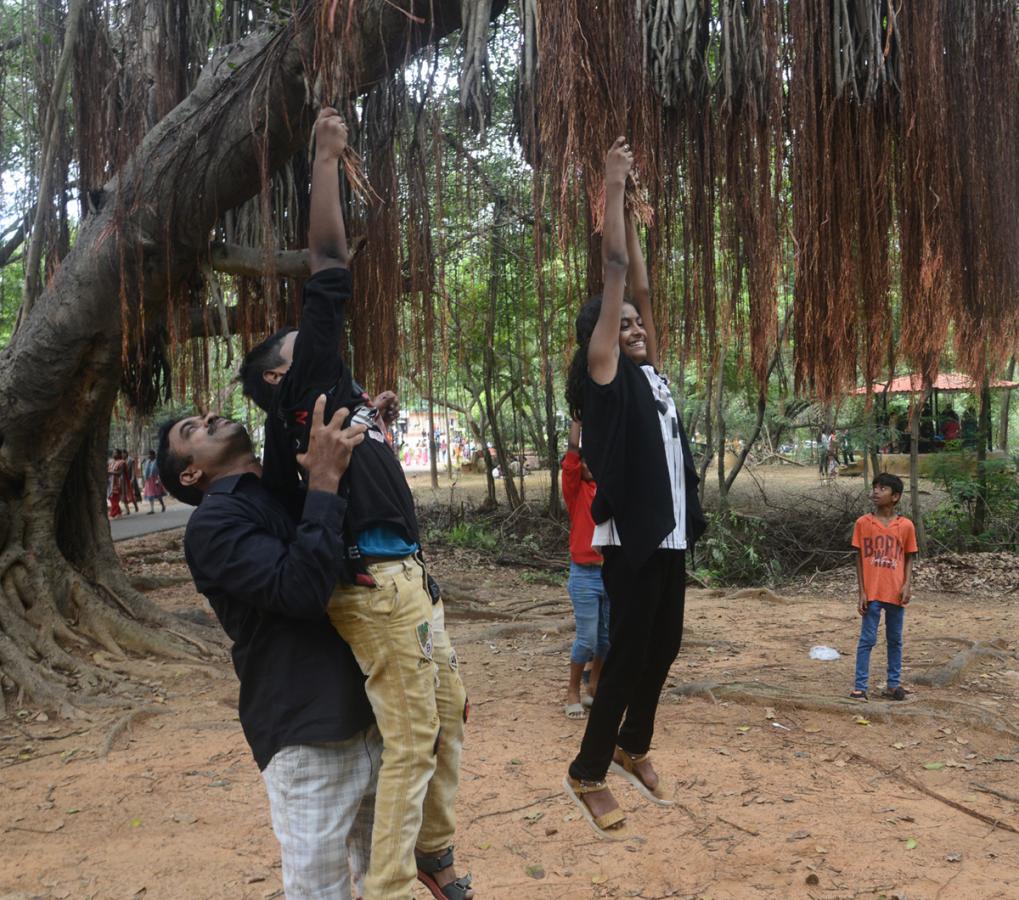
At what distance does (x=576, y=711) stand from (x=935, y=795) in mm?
1761

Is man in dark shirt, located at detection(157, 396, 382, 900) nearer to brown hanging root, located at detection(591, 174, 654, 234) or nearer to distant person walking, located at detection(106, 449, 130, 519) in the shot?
brown hanging root, located at detection(591, 174, 654, 234)

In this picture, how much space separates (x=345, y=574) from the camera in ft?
6.12

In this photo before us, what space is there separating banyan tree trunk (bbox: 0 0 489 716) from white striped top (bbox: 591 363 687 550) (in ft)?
6.06

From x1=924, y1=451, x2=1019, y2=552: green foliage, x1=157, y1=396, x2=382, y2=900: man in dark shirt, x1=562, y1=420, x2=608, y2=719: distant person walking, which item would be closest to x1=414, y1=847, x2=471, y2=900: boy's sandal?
x1=157, y1=396, x2=382, y2=900: man in dark shirt

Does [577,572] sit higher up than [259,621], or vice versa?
[259,621]

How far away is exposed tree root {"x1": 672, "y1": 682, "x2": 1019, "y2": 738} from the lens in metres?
4.62

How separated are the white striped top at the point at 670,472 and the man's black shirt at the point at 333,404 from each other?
2.37 ft

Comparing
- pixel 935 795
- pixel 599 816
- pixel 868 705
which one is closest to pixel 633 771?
pixel 599 816

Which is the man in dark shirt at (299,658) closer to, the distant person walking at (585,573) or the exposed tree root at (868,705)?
the distant person walking at (585,573)

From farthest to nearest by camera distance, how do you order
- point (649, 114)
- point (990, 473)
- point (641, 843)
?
point (990, 473) < point (641, 843) < point (649, 114)

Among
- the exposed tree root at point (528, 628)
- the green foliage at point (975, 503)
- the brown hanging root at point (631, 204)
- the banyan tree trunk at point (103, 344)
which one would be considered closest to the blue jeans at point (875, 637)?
the exposed tree root at point (528, 628)

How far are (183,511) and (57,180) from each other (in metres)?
16.0

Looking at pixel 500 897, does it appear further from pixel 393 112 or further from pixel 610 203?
pixel 393 112

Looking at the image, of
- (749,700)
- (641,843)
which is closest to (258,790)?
(641,843)
